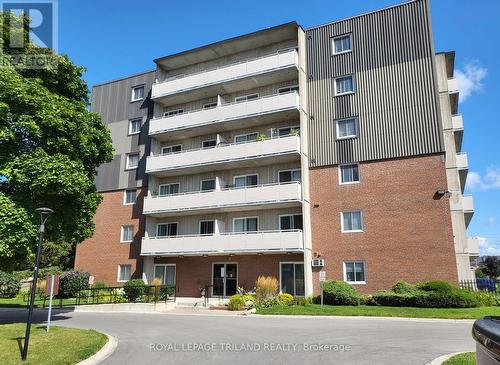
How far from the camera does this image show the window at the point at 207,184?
31.2 metres

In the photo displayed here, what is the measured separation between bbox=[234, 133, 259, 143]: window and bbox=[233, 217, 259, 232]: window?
20.1 ft

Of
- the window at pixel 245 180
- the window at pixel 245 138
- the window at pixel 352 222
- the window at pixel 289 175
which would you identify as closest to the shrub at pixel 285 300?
the window at pixel 352 222

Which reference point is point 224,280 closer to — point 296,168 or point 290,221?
point 290,221

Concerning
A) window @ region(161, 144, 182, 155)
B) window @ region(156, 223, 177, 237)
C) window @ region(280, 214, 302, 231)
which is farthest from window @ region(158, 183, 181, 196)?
window @ region(280, 214, 302, 231)

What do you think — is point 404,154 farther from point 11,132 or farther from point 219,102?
point 11,132

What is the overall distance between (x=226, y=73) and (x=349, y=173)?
41.2 ft

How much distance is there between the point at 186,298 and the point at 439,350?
22.1m

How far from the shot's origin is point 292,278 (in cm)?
2641

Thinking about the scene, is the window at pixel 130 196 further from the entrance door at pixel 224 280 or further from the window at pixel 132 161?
the entrance door at pixel 224 280

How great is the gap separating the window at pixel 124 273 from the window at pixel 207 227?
23.6 feet

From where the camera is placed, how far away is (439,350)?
396 inches

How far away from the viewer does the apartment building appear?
24750mm

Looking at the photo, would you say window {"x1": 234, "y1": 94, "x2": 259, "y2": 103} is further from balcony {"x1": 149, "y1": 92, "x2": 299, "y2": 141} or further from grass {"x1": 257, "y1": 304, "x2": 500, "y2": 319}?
grass {"x1": 257, "y1": 304, "x2": 500, "y2": 319}

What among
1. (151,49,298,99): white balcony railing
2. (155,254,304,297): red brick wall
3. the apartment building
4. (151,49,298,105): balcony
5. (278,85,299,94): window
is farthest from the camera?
(278,85,299,94): window
